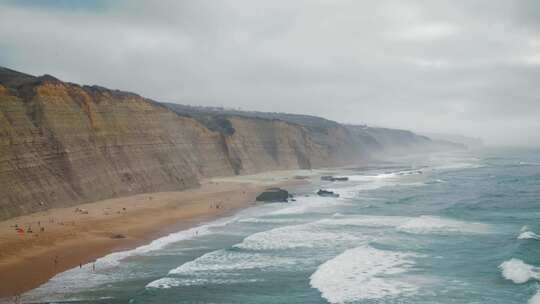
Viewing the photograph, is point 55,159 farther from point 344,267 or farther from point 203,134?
point 203,134

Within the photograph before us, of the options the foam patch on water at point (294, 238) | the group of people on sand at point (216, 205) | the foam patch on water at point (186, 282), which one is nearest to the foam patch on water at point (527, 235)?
the foam patch on water at point (294, 238)

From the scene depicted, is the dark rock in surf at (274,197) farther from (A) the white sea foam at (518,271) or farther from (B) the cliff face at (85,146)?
(A) the white sea foam at (518,271)

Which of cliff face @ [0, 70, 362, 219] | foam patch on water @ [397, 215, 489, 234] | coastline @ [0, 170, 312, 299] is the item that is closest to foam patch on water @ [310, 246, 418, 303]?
foam patch on water @ [397, 215, 489, 234]

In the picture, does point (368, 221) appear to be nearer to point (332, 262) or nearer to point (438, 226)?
point (438, 226)

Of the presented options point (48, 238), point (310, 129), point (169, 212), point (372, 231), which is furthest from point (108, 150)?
point (310, 129)

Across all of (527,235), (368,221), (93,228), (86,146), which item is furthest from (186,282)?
(86,146)
